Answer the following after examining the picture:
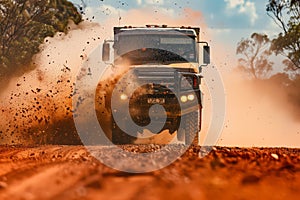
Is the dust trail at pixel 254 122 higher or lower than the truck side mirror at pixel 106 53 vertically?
lower

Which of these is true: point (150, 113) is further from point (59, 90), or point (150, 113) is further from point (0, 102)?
point (0, 102)

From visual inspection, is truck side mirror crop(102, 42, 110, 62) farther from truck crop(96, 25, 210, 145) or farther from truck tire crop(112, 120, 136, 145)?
truck tire crop(112, 120, 136, 145)

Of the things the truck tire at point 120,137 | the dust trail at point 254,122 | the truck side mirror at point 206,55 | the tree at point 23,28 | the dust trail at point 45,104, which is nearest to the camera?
the truck tire at point 120,137

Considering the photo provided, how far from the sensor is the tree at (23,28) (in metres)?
24.4

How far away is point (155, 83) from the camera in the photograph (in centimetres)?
973

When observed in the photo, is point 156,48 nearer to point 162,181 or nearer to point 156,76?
point 156,76

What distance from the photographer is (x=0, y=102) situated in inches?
640

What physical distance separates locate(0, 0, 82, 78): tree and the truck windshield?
1334cm

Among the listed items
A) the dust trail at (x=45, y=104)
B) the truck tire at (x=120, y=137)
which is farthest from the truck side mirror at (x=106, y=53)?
the dust trail at (x=45, y=104)

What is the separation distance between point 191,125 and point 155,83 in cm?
114

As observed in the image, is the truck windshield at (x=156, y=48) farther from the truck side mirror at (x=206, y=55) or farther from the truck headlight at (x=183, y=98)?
the truck headlight at (x=183, y=98)

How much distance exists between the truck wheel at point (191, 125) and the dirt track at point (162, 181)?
389cm

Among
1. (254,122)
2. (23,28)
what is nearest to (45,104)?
(254,122)

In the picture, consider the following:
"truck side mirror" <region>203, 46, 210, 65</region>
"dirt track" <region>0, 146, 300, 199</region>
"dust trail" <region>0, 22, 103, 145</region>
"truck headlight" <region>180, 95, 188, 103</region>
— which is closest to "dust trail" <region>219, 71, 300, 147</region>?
"truck side mirror" <region>203, 46, 210, 65</region>
